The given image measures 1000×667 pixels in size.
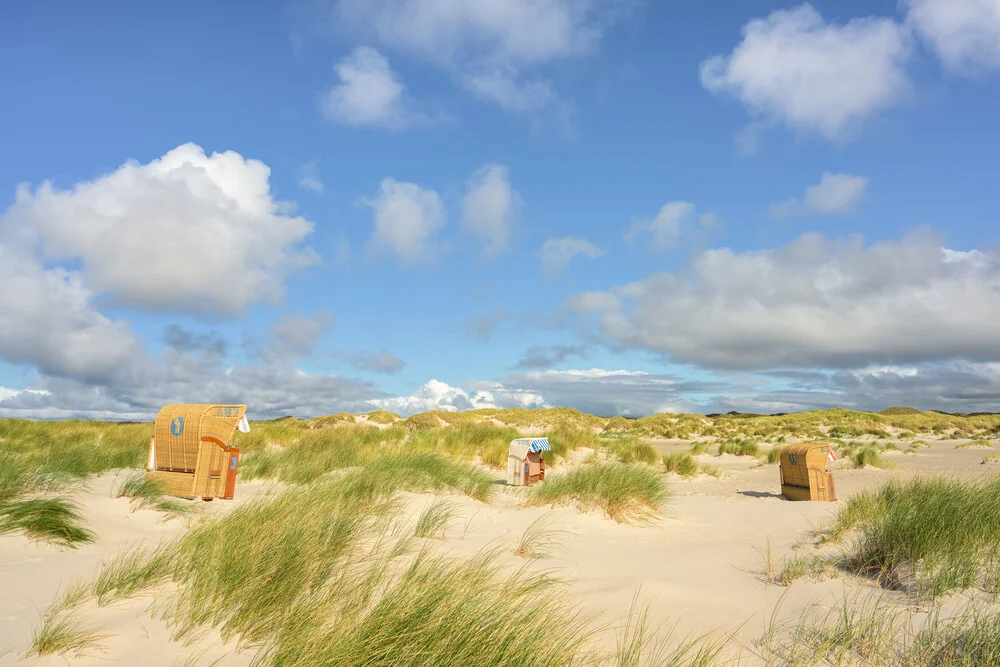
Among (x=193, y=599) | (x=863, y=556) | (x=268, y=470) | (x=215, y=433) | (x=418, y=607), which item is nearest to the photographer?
(x=418, y=607)

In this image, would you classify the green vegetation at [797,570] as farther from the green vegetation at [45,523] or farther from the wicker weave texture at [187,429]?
the wicker weave texture at [187,429]

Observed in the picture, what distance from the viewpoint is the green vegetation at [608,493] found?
8492mm

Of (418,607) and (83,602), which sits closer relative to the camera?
(418,607)

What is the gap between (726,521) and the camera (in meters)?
8.71

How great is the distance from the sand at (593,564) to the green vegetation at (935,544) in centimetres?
41

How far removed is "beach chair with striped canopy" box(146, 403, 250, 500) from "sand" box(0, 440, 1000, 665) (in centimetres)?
48

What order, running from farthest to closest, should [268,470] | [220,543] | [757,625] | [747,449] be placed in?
1. [747,449]
2. [268,470]
3. [220,543]
4. [757,625]

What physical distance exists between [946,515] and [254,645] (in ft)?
19.0

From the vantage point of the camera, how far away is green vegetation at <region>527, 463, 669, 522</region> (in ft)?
27.9

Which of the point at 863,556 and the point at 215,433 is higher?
the point at 215,433

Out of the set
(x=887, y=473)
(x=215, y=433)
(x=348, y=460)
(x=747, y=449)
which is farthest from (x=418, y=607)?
(x=747, y=449)

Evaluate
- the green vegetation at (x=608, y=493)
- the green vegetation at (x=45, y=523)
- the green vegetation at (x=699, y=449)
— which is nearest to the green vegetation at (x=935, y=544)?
the green vegetation at (x=608, y=493)

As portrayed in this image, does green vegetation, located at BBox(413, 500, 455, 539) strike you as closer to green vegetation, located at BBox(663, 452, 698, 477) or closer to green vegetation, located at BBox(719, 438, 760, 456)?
green vegetation, located at BBox(663, 452, 698, 477)

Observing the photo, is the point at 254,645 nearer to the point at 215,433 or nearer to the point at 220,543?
the point at 220,543
